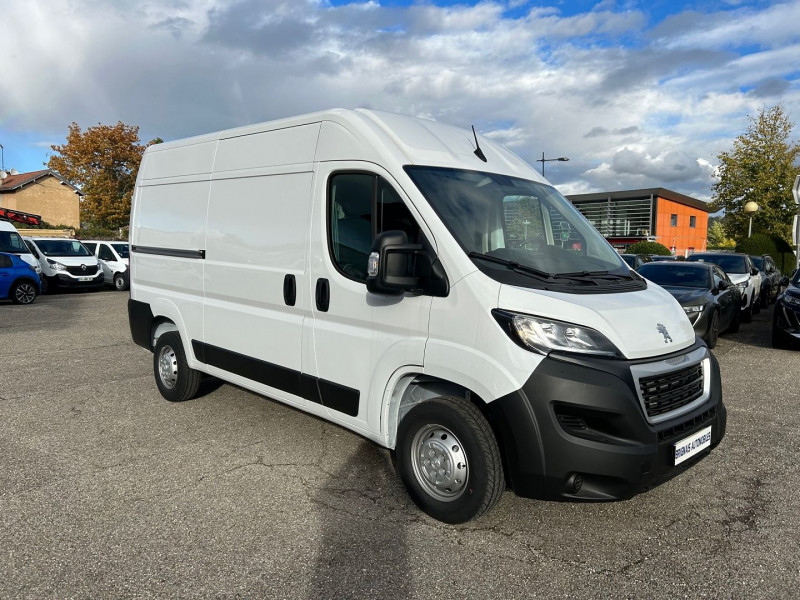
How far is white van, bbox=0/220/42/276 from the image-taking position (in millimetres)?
16047

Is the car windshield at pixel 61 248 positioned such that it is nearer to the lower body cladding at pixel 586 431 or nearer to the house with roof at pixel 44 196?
the lower body cladding at pixel 586 431

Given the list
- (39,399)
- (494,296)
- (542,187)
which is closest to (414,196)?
(494,296)

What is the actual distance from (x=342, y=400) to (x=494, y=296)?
1405mm

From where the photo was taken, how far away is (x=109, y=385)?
671 cm

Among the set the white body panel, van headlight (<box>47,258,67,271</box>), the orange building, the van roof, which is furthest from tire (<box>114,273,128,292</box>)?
the orange building

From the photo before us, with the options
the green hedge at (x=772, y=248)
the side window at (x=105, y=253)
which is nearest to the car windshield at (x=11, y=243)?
the side window at (x=105, y=253)

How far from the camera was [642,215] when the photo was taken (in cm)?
5475

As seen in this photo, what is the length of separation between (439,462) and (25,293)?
15.4m

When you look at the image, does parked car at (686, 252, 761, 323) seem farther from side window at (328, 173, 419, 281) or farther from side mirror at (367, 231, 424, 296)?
side mirror at (367, 231, 424, 296)

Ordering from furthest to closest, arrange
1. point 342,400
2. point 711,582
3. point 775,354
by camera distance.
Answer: point 775,354, point 342,400, point 711,582

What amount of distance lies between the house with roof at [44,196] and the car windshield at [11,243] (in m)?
33.4

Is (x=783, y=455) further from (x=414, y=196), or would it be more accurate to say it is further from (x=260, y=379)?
(x=260, y=379)

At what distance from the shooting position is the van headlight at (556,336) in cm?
308

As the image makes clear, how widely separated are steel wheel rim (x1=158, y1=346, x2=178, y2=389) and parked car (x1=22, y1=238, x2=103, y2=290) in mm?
14843
